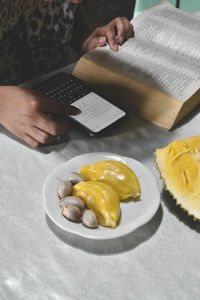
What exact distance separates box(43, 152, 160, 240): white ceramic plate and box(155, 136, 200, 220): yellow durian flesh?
0.02 m

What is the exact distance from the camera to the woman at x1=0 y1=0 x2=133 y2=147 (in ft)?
1.66

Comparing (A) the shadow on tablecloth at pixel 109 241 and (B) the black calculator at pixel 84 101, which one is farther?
(B) the black calculator at pixel 84 101

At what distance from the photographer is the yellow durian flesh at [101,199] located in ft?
1.22

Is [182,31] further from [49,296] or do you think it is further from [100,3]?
[100,3]

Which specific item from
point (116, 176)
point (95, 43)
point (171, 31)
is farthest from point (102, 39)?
point (116, 176)

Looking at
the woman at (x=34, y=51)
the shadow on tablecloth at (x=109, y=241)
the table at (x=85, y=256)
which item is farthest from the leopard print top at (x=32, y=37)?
the shadow on tablecloth at (x=109, y=241)

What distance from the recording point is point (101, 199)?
378mm

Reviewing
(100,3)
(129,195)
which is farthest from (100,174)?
(100,3)

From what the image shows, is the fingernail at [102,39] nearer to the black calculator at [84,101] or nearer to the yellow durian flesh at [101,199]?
the black calculator at [84,101]

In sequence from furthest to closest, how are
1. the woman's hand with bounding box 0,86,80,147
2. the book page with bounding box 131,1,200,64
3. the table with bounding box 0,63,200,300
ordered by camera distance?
the book page with bounding box 131,1,200,64, the woman's hand with bounding box 0,86,80,147, the table with bounding box 0,63,200,300

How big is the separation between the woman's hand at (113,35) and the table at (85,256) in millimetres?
341

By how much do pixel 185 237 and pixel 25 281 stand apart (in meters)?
0.19

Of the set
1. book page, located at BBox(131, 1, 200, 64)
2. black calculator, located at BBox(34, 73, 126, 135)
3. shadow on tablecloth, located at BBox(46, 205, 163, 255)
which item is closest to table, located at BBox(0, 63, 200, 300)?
shadow on tablecloth, located at BBox(46, 205, 163, 255)

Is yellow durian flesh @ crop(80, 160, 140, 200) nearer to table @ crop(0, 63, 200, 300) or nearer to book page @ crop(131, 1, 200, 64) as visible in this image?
table @ crop(0, 63, 200, 300)
